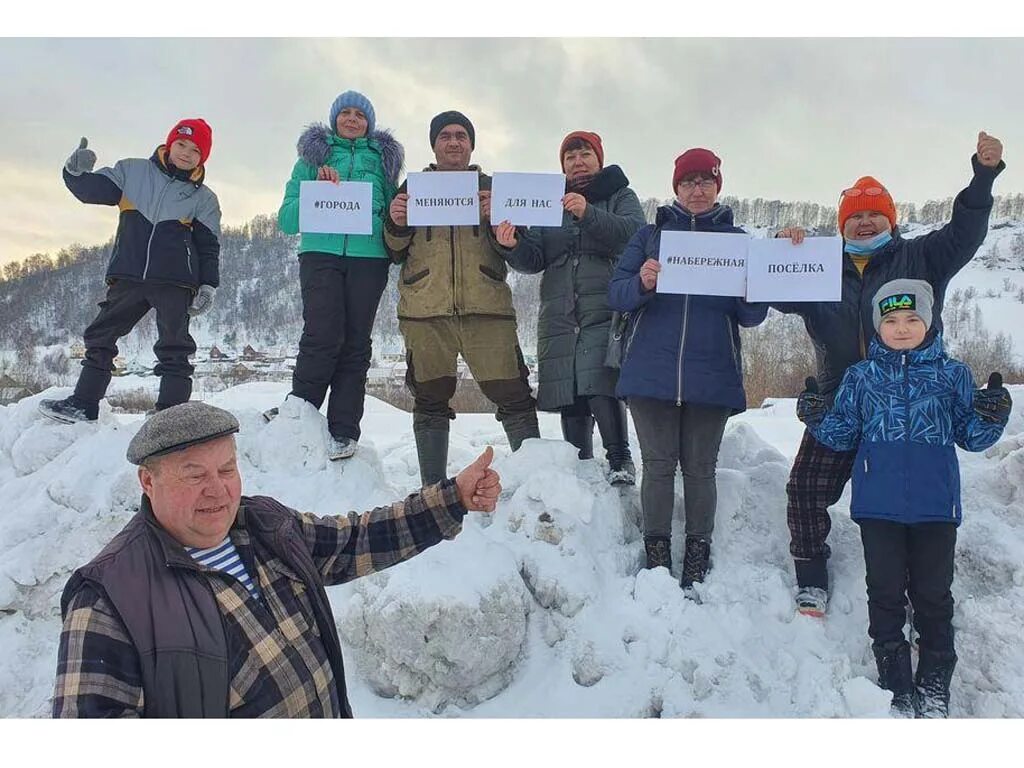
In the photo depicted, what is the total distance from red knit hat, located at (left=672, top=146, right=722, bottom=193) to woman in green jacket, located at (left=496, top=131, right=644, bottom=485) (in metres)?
0.50

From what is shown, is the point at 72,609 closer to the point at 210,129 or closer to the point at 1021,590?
the point at 210,129

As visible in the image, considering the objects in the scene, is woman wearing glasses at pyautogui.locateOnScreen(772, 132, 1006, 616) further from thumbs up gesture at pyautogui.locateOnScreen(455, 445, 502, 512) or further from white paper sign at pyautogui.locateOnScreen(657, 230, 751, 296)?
thumbs up gesture at pyautogui.locateOnScreen(455, 445, 502, 512)

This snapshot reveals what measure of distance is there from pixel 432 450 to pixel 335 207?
5.42 feet

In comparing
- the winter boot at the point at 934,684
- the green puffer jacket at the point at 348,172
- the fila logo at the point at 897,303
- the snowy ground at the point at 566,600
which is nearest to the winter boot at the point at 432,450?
the snowy ground at the point at 566,600

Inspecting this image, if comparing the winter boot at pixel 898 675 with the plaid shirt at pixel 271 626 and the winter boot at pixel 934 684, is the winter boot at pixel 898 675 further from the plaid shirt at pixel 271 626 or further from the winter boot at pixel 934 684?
the plaid shirt at pixel 271 626

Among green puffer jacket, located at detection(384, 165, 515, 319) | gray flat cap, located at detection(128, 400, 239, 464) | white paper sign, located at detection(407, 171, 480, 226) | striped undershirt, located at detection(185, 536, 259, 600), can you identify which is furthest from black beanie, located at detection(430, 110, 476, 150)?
striped undershirt, located at detection(185, 536, 259, 600)

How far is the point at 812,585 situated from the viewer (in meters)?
3.40

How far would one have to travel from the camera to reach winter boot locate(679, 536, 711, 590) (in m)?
3.41

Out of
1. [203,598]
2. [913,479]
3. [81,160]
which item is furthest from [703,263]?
[81,160]

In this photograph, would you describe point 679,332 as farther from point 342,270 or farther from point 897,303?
point 342,270

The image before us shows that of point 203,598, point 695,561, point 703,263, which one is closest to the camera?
point 203,598

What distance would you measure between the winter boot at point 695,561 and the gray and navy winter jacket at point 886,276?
3.50ft

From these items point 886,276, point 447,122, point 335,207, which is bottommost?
point 886,276

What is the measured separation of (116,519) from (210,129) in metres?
2.62
